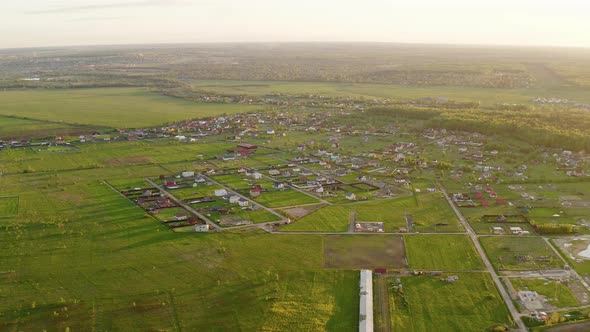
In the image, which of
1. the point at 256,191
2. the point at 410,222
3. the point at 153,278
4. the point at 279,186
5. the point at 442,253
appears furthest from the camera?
the point at 279,186

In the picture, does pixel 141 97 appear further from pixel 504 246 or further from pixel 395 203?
pixel 504 246

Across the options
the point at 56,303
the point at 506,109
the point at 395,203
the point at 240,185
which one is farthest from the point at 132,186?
the point at 506,109

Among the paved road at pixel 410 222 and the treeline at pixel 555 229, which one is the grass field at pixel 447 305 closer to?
the paved road at pixel 410 222

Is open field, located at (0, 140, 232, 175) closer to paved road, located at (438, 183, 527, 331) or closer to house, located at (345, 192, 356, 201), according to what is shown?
house, located at (345, 192, 356, 201)

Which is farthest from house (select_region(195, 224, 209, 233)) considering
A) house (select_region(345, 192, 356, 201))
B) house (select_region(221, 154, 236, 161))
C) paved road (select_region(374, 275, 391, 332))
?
house (select_region(221, 154, 236, 161))

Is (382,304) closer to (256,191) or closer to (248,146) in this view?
(256,191)

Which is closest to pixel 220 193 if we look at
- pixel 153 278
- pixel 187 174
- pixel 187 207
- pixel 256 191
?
pixel 256 191

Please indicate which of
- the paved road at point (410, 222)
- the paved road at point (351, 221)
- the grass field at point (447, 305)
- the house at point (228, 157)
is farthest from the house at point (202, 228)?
the house at point (228, 157)
